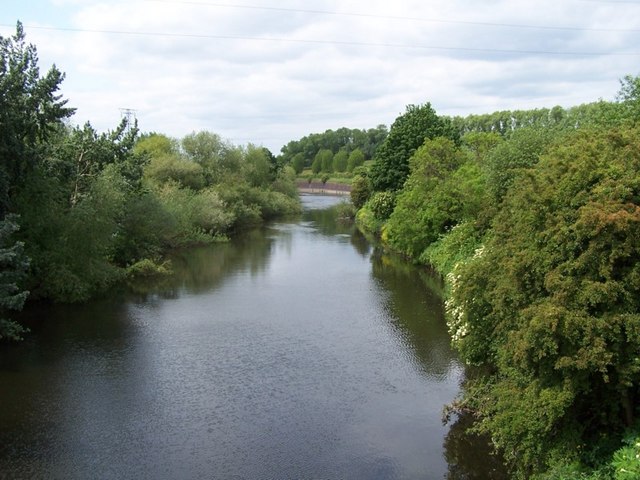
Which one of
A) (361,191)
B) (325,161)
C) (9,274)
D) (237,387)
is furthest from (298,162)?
(237,387)

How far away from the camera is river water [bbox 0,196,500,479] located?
14.7 metres

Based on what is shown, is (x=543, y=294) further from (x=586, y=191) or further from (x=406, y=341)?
(x=406, y=341)

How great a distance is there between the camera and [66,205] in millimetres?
30031

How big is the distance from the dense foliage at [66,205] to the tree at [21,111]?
0.04 meters

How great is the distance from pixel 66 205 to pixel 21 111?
6.63m

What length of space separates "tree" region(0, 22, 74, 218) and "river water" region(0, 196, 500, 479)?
6.21 meters

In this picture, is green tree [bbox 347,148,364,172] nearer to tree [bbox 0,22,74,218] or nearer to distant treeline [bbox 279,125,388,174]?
distant treeline [bbox 279,125,388,174]

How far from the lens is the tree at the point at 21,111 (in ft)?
74.4

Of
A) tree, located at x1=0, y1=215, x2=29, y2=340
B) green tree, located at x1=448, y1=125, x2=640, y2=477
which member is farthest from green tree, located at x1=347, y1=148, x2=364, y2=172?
green tree, located at x1=448, y1=125, x2=640, y2=477

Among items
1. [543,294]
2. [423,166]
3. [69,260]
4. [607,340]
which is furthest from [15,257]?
[423,166]

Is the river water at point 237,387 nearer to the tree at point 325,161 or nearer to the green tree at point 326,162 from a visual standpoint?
the green tree at point 326,162

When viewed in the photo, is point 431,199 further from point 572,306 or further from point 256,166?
point 256,166

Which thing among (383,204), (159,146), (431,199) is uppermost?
(159,146)

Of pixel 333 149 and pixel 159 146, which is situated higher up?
pixel 333 149
